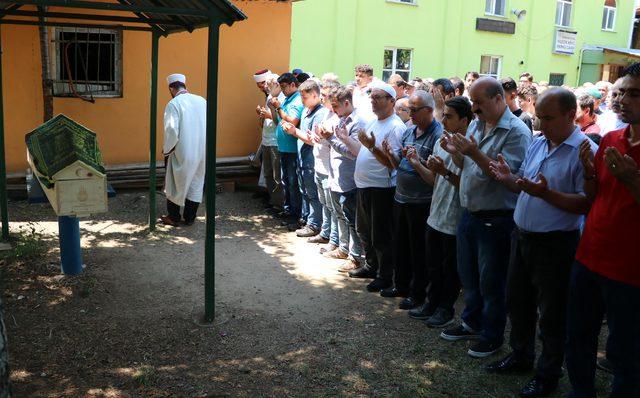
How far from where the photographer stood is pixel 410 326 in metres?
5.10

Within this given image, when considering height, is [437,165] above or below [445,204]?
above

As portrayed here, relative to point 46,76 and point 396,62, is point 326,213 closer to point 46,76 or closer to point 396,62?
point 46,76

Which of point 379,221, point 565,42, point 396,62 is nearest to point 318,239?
point 379,221

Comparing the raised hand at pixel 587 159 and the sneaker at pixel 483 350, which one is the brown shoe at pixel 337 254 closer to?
the sneaker at pixel 483 350

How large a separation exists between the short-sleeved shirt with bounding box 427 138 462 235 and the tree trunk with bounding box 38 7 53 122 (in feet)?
19.6

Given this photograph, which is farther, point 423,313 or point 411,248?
point 411,248

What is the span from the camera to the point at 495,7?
19562 mm

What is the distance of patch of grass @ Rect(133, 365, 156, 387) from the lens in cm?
402

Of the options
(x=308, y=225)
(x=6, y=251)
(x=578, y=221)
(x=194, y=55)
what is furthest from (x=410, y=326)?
(x=194, y=55)

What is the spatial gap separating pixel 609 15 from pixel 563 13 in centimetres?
321

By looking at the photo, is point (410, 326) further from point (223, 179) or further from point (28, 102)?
point (28, 102)

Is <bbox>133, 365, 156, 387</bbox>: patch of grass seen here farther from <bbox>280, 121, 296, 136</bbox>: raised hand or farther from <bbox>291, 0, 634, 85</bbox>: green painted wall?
<bbox>291, 0, 634, 85</bbox>: green painted wall

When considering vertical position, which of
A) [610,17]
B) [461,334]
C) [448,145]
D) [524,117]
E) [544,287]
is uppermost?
[610,17]

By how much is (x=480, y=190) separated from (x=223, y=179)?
666 cm
